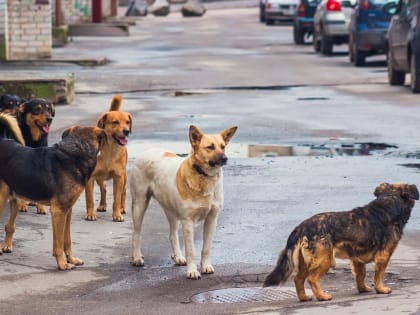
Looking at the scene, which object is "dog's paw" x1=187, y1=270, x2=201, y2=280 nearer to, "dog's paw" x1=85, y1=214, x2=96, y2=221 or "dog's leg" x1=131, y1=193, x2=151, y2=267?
"dog's leg" x1=131, y1=193, x2=151, y2=267

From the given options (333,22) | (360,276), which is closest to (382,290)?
(360,276)

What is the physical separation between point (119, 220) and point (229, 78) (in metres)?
15.0

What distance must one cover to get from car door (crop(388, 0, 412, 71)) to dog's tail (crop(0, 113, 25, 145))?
12.9 metres

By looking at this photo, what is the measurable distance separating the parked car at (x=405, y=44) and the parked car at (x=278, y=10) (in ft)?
90.2

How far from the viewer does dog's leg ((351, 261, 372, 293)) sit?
845cm

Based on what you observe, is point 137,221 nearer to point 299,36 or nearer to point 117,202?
point 117,202

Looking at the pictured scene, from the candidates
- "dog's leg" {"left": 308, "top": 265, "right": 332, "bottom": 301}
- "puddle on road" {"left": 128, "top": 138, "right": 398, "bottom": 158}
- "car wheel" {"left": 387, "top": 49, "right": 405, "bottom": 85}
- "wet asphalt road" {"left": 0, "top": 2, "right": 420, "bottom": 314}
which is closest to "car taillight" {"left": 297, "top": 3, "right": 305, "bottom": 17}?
"wet asphalt road" {"left": 0, "top": 2, "right": 420, "bottom": 314}

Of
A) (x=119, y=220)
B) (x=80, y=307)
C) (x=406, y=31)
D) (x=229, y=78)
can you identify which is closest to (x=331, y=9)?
(x=229, y=78)

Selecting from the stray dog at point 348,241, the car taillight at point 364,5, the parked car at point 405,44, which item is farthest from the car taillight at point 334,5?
the stray dog at point 348,241

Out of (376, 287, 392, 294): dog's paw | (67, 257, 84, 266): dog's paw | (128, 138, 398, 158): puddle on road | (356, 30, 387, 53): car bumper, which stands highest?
(376, 287, 392, 294): dog's paw

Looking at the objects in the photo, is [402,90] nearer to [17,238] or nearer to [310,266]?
[17,238]

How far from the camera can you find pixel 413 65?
2164 cm

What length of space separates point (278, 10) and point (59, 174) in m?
43.3

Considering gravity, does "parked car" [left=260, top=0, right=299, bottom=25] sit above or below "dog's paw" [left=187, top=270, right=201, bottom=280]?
below
